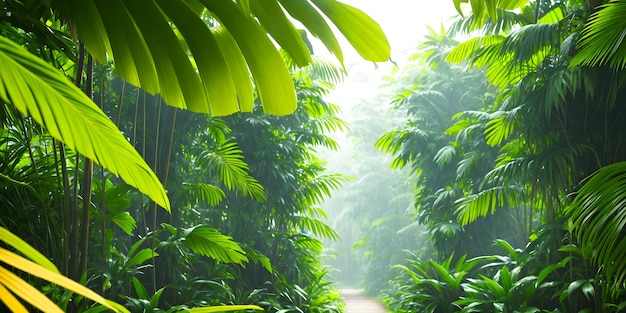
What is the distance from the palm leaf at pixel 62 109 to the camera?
0.44m

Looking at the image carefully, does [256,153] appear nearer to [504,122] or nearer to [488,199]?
[488,199]

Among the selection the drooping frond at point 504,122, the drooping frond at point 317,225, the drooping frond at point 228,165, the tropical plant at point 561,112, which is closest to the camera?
the tropical plant at point 561,112

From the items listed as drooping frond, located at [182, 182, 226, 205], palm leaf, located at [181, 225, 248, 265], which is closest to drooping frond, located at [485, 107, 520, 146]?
drooping frond, located at [182, 182, 226, 205]

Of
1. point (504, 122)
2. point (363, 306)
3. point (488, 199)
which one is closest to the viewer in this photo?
point (504, 122)

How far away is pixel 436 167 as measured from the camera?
6062 mm

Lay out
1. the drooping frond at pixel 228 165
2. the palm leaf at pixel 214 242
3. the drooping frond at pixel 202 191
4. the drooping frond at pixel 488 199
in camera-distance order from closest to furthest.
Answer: the palm leaf at pixel 214 242, the drooping frond at pixel 202 191, the drooping frond at pixel 228 165, the drooping frond at pixel 488 199

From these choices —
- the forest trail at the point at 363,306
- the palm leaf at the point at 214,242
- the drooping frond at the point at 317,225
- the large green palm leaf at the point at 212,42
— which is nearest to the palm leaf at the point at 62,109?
the large green palm leaf at the point at 212,42

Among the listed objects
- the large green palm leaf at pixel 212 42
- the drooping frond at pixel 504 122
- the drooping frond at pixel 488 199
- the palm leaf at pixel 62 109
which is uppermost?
the large green palm leaf at pixel 212 42

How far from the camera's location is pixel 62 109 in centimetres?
47

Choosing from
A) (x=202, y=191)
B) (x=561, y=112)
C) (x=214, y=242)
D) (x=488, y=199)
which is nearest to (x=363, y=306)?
(x=488, y=199)

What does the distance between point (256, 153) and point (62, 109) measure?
4.35 metres

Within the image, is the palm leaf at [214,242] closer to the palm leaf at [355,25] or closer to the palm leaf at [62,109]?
the palm leaf at [355,25]

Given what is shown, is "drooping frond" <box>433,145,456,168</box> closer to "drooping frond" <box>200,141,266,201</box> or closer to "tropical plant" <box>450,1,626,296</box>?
"tropical plant" <box>450,1,626,296</box>

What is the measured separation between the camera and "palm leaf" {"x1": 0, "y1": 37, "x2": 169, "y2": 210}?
0.44 meters
